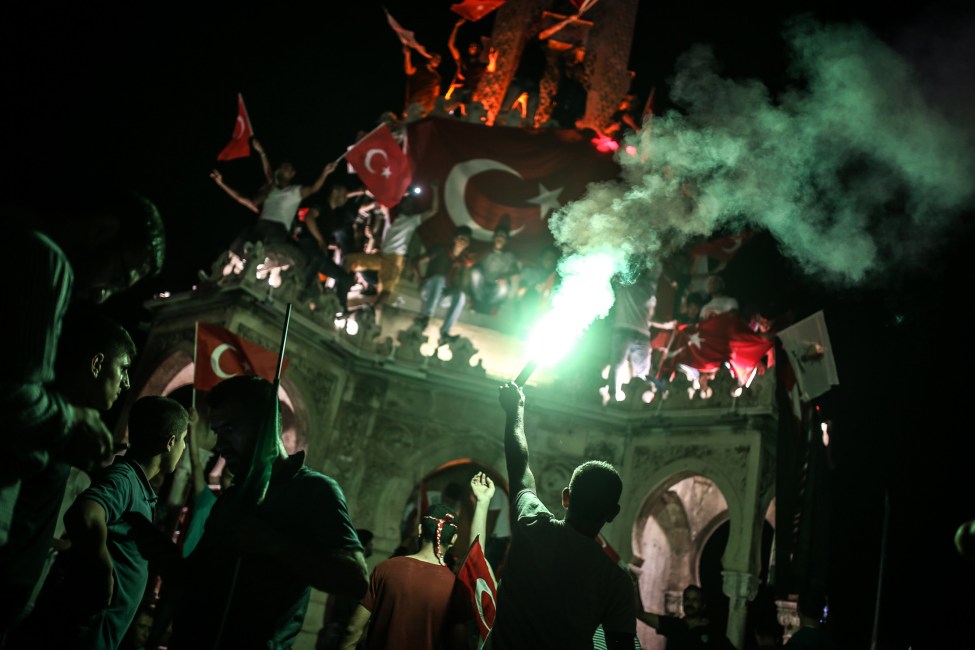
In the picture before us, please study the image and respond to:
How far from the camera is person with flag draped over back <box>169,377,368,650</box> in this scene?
2473mm

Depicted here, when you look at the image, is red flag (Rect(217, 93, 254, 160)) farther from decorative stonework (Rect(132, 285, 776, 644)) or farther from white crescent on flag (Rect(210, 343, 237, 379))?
white crescent on flag (Rect(210, 343, 237, 379))

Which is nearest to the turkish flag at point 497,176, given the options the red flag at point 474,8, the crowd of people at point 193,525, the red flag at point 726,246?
the red flag at point 726,246

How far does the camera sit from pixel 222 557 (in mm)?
2584

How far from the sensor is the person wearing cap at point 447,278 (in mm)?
14516

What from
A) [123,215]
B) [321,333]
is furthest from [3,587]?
[321,333]

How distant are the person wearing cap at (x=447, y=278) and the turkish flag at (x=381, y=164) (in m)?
1.51

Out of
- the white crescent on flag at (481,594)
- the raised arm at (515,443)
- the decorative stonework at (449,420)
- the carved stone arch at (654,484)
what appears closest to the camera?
the raised arm at (515,443)

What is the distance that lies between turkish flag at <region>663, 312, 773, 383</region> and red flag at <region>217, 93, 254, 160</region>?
378 inches

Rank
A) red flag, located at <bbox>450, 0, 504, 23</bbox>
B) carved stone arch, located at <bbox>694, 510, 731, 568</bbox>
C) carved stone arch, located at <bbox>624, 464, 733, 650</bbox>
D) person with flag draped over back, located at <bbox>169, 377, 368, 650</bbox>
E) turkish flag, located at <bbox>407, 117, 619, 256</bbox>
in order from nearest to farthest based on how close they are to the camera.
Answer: person with flag draped over back, located at <bbox>169, 377, 368, 650</bbox>
carved stone arch, located at <bbox>624, 464, 733, 650</bbox>
carved stone arch, located at <bbox>694, 510, 731, 568</bbox>
turkish flag, located at <bbox>407, 117, 619, 256</bbox>
red flag, located at <bbox>450, 0, 504, 23</bbox>

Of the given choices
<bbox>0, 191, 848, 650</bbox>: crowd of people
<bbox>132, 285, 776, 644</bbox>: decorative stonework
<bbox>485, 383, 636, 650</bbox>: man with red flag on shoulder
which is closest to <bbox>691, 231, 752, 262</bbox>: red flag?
<bbox>132, 285, 776, 644</bbox>: decorative stonework

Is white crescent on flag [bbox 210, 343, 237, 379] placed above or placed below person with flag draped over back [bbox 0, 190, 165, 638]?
above

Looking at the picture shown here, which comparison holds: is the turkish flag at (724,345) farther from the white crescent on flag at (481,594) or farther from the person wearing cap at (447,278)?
the white crescent on flag at (481,594)

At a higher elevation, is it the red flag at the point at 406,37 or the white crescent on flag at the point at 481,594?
→ the red flag at the point at 406,37

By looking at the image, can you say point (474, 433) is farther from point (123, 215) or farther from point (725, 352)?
point (123, 215)
